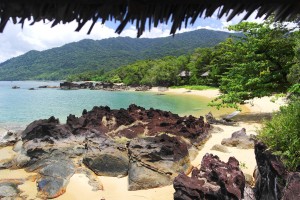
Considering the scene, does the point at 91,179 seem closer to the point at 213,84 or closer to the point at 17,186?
the point at 17,186

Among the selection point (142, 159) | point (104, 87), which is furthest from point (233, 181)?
point (104, 87)

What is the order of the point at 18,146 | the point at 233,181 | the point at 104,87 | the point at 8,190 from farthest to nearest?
the point at 104,87
the point at 18,146
the point at 8,190
the point at 233,181

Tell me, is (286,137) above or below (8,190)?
above

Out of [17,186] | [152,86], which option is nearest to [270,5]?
[17,186]

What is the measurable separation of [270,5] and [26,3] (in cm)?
109

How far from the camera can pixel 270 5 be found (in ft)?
4.69

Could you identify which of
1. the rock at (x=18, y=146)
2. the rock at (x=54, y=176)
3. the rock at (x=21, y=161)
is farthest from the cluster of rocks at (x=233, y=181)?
the rock at (x=18, y=146)

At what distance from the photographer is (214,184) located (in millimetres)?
6047

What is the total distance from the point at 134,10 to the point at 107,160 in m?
8.38

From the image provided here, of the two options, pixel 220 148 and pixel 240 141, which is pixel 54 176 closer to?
pixel 220 148

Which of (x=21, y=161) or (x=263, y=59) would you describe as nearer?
(x=21, y=161)

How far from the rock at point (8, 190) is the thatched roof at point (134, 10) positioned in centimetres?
745

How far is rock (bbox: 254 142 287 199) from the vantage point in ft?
15.9

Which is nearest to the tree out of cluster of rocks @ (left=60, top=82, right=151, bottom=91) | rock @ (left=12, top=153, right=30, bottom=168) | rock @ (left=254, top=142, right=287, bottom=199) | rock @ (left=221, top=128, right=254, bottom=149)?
rock @ (left=221, top=128, right=254, bottom=149)
